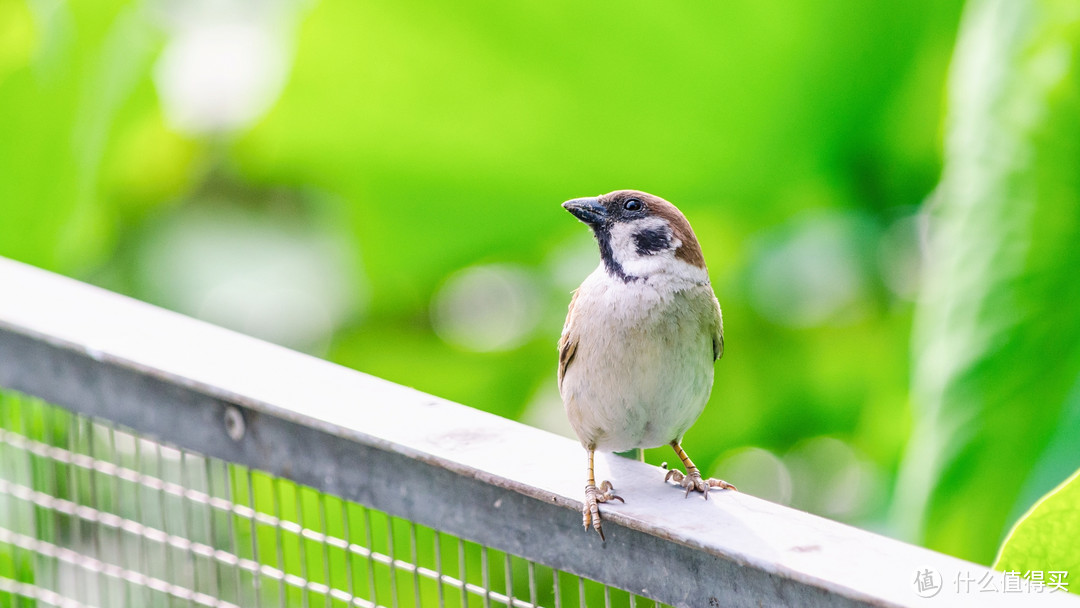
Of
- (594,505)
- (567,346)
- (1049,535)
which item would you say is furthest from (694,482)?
(567,346)

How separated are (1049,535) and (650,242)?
1.97 feet

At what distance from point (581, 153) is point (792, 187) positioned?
0.31 meters

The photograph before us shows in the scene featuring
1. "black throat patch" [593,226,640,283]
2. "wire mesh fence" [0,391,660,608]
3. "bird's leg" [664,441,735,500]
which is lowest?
"wire mesh fence" [0,391,660,608]

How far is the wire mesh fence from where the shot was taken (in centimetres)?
126

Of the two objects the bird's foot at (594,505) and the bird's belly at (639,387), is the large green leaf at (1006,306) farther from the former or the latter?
the bird's foot at (594,505)

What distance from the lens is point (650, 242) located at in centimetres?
144

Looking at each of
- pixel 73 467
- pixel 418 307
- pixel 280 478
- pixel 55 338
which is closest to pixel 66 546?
pixel 73 467

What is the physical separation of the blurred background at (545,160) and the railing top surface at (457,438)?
1.72 ft

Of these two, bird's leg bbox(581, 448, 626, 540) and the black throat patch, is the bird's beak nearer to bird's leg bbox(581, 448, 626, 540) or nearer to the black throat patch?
the black throat patch

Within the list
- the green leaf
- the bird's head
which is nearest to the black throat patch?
the bird's head

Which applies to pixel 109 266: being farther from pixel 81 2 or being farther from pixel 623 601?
pixel 623 601

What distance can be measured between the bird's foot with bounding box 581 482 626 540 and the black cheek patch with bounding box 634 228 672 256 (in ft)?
1.49

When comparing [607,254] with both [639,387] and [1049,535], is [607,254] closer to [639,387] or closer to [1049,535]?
[639,387]

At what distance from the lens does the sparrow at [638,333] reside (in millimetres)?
1358
